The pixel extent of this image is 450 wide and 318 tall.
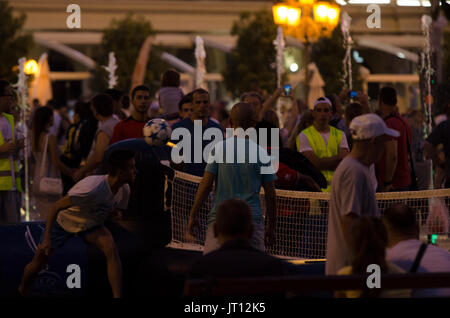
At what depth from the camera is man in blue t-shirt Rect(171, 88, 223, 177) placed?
28.9 ft

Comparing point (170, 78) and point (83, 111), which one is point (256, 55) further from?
point (170, 78)

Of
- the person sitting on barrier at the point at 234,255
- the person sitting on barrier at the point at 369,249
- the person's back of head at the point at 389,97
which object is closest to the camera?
the person sitting on barrier at the point at 234,255

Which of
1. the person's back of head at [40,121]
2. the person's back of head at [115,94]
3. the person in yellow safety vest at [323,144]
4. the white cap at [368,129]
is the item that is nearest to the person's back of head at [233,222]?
the white cap at [368,129]

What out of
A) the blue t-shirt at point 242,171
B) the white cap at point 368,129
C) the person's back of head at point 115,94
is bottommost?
the blue t-shirt at point 242,171

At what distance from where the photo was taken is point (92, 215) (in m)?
7.39

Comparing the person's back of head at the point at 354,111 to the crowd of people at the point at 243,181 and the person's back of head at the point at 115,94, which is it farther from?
the person's back of head at the point at 115,94

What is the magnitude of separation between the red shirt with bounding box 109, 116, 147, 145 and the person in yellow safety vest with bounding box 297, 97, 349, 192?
158cm

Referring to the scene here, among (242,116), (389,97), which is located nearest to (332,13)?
(389,97)

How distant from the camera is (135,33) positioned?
141ft

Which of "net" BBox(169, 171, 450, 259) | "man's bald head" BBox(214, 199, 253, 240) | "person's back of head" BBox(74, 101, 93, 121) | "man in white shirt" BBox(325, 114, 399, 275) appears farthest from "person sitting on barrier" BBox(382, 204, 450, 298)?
"person's back of head" BBox(74, 101, 93, 121)

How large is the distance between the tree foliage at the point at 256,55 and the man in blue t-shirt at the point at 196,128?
31.7 metres

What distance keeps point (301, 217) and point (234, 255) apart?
10.9 ft

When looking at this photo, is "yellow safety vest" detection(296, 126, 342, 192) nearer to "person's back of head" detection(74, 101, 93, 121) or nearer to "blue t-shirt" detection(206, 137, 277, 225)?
"blue t-shirt" detection(206, 137, 277, 225)

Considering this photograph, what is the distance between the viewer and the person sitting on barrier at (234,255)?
5.07 metres
